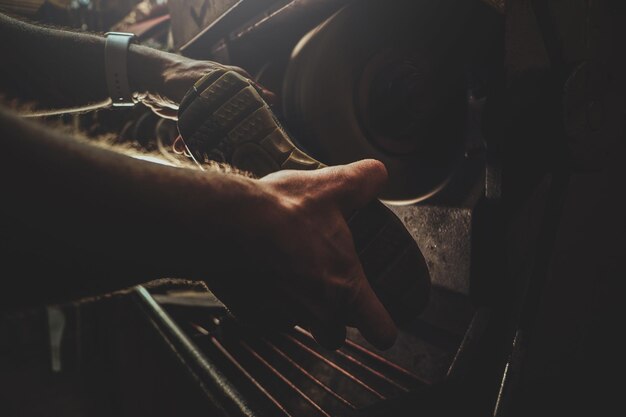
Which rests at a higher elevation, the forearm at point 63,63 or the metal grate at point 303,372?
the forearm at point 63,63

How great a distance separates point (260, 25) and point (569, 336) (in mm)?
1009

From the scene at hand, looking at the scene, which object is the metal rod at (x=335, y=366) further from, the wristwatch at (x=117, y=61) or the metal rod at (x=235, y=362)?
the wristwatch at (x=117, y=61)

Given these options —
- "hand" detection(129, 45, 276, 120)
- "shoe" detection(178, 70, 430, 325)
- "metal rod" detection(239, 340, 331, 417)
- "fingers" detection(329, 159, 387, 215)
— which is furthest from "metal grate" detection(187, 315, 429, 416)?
"hand" detection(129, 45, 276, 120)

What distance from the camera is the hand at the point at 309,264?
1.30 feet

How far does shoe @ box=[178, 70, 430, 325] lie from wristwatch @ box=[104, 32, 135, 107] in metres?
0.38

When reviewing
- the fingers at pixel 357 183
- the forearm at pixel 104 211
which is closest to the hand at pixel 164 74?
the fingers at pixel 357 183

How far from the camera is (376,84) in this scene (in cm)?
90

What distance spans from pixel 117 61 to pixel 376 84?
0.61m

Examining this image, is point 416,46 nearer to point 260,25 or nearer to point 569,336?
point 260,25

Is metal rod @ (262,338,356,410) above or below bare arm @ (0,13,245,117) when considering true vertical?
below

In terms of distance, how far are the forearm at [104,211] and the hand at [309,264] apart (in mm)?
41

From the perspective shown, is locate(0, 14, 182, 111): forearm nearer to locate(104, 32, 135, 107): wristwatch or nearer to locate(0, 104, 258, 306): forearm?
locate(104, 32, 135, 107): wristwatch

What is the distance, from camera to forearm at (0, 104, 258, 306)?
302 millimetres

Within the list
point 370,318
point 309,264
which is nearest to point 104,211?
point 309,264
